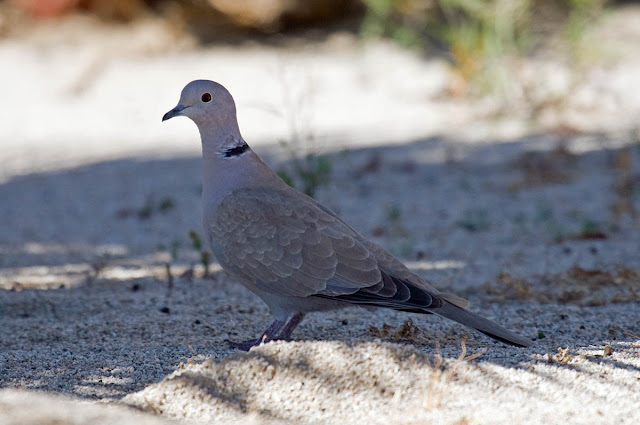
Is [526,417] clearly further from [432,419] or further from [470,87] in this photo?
[470,87]

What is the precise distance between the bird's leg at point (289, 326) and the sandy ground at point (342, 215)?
0.23 meters

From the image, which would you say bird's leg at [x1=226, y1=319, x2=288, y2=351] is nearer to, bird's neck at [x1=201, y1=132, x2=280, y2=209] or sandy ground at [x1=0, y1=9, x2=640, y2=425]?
sandy ground at [x1=0, y1=9, x2=640, y2=425]

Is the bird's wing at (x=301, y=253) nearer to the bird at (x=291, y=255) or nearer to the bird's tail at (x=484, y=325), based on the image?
the bird at (x=291, y=255)

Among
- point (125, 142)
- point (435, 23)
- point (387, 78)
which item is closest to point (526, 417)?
point (125, 142)

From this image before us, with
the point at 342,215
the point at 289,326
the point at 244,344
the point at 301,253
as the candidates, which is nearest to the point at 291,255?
the point at 301,253

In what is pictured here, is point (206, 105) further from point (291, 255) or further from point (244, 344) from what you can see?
point (244, 344)

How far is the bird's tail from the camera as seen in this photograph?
11.3ft

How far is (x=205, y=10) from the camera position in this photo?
14234 mm

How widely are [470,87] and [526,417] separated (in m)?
7.88

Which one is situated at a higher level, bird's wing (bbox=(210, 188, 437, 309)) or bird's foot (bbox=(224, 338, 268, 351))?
bird's wing (bbox=(210, 188, 437, 309))

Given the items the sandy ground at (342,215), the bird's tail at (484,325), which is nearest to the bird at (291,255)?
the bird's tail at (484,325)

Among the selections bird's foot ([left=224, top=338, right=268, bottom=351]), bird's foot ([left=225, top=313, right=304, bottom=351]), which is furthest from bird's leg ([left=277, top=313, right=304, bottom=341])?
bird's foot ([left=224, top=338, right=268, bottom=351])

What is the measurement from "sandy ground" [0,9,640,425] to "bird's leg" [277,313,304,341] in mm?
233

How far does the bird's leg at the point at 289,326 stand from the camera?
3793mm
